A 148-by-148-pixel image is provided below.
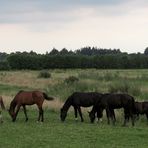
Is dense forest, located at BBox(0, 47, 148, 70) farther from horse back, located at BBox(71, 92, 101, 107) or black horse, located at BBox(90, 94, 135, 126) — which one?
black horse, located at BBox(90, 94, 135, 126)

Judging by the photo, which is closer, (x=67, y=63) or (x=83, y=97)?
(x=83, y=97)

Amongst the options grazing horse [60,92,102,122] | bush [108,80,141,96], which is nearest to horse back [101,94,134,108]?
grazing horse [60,92,102,122]

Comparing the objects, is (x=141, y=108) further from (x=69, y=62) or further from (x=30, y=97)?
(x=69, y=62)

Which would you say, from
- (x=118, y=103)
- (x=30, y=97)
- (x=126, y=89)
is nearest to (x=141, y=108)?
(x=118, y=103)

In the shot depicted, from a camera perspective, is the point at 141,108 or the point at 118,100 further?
the point at 141,108

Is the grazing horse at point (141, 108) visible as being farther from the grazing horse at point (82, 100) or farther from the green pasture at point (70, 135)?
the grazing horse at point (82, 100)

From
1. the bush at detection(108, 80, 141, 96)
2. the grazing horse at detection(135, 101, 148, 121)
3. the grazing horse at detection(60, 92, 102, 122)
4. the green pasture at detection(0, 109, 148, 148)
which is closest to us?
the green pasture at detection(0, 109, 148, 148)

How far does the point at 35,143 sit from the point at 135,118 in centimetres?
816

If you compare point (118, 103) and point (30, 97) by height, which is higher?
point (30, 97)

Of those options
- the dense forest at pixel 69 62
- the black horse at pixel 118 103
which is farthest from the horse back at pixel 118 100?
the dense forest at pixel 69 62

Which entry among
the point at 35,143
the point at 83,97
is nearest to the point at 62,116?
the point at 83,97

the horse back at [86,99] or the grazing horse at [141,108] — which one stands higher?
the horse back at [86,99]

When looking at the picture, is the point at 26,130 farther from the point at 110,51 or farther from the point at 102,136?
the point at 110,51

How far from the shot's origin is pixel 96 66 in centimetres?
11900
